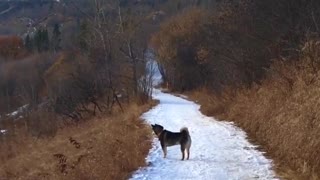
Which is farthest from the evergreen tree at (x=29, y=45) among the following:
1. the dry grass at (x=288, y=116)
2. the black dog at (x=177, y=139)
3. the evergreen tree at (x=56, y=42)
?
the black dog at (x=177, y=139)

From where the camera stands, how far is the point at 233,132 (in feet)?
53.0

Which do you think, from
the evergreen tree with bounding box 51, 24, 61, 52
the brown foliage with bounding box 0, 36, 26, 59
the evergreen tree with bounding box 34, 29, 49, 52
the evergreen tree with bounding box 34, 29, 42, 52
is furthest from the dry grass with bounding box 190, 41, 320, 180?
the brown foliage with bounding box 0, 36, 26, 59

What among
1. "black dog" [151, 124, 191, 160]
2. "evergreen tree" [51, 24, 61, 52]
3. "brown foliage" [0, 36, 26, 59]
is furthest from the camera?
"brown foliage" [0, 36, 26, 59]

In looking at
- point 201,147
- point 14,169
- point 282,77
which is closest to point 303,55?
point 282,77

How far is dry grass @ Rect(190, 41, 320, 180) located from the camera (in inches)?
384

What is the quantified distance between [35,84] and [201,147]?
64.0 meters

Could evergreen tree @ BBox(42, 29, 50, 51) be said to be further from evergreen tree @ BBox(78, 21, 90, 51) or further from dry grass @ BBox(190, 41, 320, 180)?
dry grass @ BBox(190, 41, 320, 180)

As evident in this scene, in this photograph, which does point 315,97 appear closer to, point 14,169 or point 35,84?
point 14,169

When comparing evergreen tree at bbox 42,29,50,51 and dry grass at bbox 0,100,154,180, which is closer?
dry grass at bbox 0,100,154,180

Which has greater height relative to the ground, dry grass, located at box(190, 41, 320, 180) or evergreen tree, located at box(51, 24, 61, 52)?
dry grass, located at box(190, 41, 320, 180)

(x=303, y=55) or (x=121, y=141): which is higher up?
(x=303, y=55)

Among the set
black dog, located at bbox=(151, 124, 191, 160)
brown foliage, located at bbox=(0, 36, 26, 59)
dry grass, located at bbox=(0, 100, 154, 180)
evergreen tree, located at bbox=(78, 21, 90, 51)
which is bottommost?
brown foliage, located at bbox=(0, 36, 26, 59)

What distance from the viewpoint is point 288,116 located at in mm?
12031

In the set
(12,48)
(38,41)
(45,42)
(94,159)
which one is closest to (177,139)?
(94,159)
